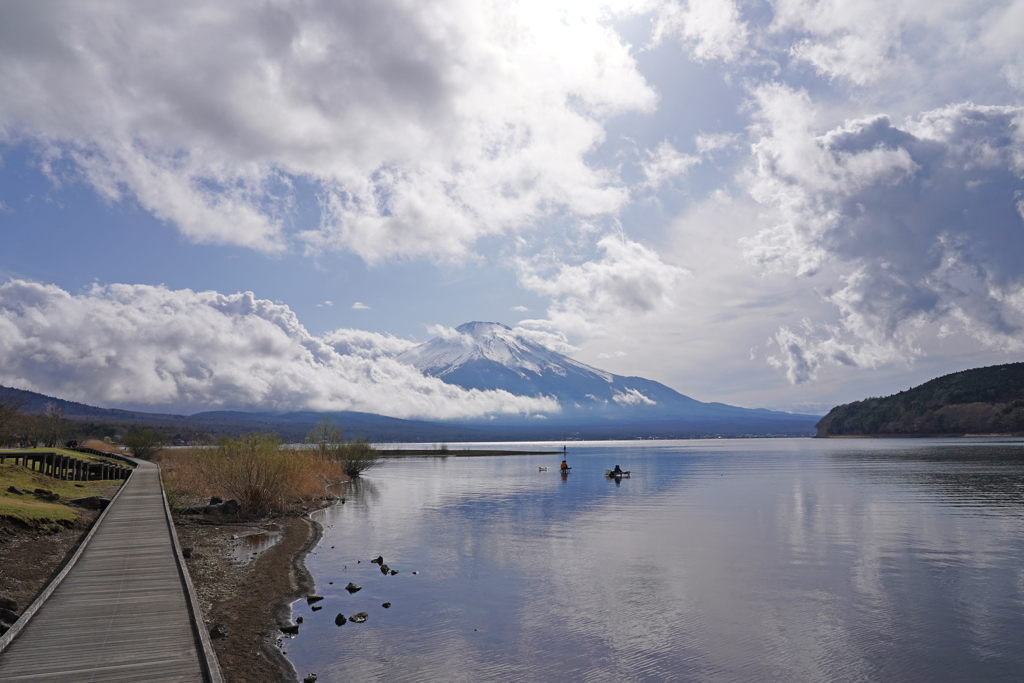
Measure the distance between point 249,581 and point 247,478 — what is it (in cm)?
1736

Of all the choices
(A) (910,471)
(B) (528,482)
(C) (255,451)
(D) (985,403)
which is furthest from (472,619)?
(D) (985,403)

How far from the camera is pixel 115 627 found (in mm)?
12781

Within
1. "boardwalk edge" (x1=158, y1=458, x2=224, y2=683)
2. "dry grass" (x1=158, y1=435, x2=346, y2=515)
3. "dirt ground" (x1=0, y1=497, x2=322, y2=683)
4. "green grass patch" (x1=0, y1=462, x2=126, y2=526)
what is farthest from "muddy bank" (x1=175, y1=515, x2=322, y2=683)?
"green grass patch" (x1=0, y1=462, x2=126, y2=526)

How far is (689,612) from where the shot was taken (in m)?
19.2

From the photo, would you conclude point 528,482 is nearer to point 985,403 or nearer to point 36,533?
point 36,533

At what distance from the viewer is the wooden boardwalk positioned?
1079 cm

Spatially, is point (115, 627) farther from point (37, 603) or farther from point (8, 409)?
point (8, 409)

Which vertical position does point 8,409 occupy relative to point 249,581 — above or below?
above

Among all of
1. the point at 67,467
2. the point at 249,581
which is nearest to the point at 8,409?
the point at 67,467

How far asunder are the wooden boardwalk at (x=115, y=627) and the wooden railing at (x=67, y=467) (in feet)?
100

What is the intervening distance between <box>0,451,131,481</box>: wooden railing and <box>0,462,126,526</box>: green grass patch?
402cm

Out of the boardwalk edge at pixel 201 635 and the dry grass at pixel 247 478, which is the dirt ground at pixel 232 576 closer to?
the boardwalk edge at pixel 201 635

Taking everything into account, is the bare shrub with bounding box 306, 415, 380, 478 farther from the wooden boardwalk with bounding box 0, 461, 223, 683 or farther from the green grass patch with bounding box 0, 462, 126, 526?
the wooden boardwalk with bounding box 0, 461, 223, 683

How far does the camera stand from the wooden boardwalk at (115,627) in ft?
35.4
